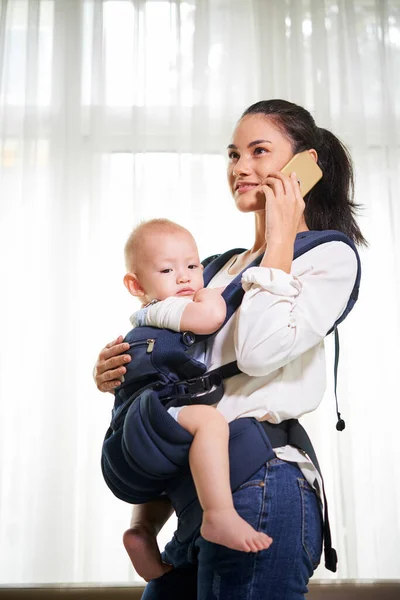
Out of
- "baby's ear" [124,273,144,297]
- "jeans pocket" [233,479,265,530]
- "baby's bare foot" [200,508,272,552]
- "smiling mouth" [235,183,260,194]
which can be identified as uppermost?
"smiling mouth" [235,183,260,194]

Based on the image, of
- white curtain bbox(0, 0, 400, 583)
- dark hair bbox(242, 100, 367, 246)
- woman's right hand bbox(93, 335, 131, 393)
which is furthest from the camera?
white curtain bbox(0, 0, 400, 583)

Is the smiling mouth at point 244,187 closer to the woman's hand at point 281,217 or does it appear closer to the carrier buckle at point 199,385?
the woman's hand at point 281,217

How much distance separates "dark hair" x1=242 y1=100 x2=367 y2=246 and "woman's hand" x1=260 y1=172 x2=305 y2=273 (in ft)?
0.70

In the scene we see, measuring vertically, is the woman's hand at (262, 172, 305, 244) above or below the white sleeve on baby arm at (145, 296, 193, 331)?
above

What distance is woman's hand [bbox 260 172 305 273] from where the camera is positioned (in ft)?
4.10

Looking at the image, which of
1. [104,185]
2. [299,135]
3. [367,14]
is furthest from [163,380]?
[367,14]

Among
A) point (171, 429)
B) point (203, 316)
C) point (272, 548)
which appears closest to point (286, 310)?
point (203, 316)

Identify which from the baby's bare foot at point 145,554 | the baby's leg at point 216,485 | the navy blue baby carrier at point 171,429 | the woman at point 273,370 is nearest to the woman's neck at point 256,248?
the woman at point 273,370

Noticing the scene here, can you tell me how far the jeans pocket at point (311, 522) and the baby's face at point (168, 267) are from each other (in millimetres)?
479

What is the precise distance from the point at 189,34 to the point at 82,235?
1048 millimetres

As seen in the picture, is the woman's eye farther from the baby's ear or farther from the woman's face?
the baby's ear

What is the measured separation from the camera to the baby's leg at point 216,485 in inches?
42.0

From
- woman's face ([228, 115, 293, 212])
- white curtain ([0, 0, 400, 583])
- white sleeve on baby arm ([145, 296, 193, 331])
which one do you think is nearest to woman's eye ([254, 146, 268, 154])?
woman's face ([228, 115, 293, 212])

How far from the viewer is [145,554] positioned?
134 centimetres
